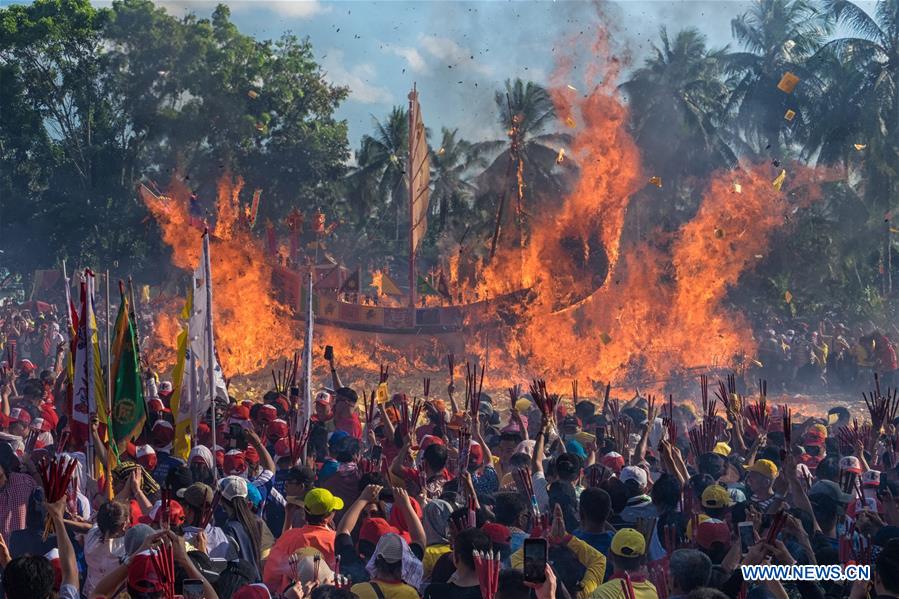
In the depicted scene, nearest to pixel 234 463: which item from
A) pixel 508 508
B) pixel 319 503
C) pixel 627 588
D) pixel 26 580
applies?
pixel 319 503

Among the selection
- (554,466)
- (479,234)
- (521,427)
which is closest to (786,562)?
(554,466)

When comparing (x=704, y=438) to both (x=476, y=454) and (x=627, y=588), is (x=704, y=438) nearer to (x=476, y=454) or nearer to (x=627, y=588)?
(x=476, y=454)

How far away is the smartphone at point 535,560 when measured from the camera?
4.58m

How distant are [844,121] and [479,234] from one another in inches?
744

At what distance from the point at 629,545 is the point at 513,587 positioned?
3.37 feet

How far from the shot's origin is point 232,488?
22.4 feet

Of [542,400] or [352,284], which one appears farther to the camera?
[352,284]

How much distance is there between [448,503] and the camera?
702 centimetres

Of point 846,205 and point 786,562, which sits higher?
point 846,205

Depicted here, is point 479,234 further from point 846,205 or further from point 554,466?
point 554,466

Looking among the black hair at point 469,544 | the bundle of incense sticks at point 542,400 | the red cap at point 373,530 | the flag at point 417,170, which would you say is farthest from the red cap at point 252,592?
the flag at point 417,170

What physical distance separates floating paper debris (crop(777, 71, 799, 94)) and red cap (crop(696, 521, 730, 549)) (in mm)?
33329

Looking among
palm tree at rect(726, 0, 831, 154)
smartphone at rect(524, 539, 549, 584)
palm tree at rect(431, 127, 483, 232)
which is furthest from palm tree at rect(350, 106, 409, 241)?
smartphone at rect(524, 539, 549, 584)

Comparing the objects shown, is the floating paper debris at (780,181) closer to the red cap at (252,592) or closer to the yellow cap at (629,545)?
the yellow cap at (629,545)
